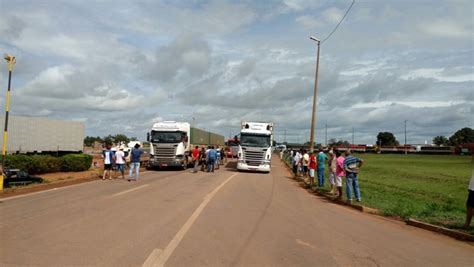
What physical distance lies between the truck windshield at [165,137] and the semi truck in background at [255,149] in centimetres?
450

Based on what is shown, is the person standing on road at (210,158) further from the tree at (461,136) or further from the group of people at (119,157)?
the tree at (461,136)

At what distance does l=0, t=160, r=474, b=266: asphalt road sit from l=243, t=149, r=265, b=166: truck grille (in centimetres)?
1778

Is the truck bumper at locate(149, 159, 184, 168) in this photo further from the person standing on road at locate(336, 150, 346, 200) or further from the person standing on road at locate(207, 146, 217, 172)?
the person standing on road at locate(336, 150, 346, 200)

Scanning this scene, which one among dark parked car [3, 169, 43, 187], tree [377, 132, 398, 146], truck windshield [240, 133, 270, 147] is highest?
tree [377, 132, 398, 146]

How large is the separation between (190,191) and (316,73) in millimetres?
19298

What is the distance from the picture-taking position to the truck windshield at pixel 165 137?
31922 millimetres

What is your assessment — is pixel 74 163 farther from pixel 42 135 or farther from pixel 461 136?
pixel 461 136

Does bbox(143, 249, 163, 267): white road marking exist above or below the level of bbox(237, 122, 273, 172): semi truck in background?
below

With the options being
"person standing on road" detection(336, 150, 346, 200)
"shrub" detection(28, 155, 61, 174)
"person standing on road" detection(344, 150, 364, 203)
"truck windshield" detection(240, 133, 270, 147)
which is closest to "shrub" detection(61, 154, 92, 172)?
"shrub" detection(28, 155, 61, 174)

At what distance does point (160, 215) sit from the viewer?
11.0m

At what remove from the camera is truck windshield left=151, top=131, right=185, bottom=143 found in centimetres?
3192

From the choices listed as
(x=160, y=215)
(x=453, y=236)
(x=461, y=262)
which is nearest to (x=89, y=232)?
(x=160, y=215)

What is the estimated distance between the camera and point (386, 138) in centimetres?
18362

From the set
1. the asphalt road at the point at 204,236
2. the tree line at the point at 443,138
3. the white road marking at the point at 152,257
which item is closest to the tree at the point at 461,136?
the tree line at the point at 443,138
